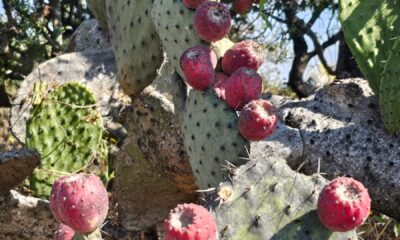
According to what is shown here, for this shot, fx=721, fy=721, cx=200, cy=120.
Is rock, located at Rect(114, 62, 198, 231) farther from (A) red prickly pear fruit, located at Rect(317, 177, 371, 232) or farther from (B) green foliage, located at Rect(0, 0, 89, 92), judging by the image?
(B) green foliage, located at Rect(0, 0, 89, 92)

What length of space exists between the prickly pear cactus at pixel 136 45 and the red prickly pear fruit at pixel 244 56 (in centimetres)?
56

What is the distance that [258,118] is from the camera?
2084 millimetres

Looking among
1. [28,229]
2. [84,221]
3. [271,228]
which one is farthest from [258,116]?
[28,229]

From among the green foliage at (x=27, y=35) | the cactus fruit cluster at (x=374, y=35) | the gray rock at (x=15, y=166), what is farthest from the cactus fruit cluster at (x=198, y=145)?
the green foliage at (x=27, y=35)

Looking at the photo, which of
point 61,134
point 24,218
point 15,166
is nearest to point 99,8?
point 61,134


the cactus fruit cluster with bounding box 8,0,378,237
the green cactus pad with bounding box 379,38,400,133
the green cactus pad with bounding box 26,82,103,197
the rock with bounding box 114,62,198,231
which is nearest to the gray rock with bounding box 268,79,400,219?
the green cactus pad with bounding box 379,38,400,133

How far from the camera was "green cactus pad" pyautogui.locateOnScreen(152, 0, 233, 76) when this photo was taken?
8.32ft

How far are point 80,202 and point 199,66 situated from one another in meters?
0.82

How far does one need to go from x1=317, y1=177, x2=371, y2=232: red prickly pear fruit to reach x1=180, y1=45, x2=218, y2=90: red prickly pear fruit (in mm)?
717

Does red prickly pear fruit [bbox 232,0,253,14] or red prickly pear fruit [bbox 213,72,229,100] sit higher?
red prickly pear fruit [bbox 232,0,253,14]

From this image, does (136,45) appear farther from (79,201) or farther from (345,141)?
(79,201)

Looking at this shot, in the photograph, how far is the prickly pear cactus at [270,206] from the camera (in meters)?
1.81

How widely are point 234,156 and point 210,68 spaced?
0.29 m

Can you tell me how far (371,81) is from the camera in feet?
9.14
